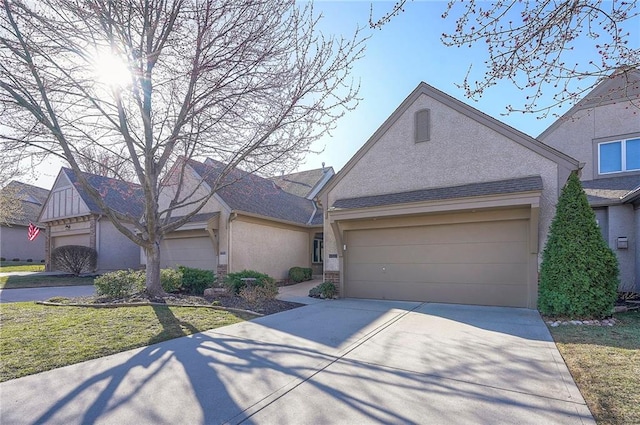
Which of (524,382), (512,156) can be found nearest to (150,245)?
(524,382)

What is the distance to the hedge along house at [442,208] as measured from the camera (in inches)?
364

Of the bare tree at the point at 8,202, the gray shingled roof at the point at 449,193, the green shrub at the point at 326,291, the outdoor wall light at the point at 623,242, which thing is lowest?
the green shrub at the point at 326,291


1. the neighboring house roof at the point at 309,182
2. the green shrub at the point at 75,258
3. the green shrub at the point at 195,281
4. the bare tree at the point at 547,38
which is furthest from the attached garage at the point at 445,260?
the green shrub at the point at 75,258

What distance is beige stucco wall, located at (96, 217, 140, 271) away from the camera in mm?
20422

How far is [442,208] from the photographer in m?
9.78

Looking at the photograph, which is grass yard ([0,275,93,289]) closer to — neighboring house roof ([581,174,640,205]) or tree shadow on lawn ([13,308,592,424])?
tree shadow on lawn ([13,308,592,424])

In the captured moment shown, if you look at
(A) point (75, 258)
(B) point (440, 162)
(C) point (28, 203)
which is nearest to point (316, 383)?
(B) point (440, 162)

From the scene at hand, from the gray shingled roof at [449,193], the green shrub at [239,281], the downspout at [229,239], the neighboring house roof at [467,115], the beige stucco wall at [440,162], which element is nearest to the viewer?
the gray shingled roof at [449,193]

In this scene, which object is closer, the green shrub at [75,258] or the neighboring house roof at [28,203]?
the green shrub at [75,258]

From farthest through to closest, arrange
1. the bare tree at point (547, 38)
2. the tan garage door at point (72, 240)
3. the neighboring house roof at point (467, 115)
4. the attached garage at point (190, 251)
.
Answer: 1. the tan garage door at point (72, 240)
2. the attached garage at point (190, 251)
3. the neighboring house roof at point (467, 115)
4. the bare tree at point (547, 38)

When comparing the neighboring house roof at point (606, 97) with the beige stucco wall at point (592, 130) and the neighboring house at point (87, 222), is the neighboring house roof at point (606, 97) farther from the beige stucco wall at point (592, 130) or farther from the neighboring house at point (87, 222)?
the neighboring house at point (87, 222)

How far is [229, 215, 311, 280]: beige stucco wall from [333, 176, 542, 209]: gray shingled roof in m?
5.05

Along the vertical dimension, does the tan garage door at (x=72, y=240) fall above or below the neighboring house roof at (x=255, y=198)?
below

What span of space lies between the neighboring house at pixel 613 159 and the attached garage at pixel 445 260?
11.0 ft
